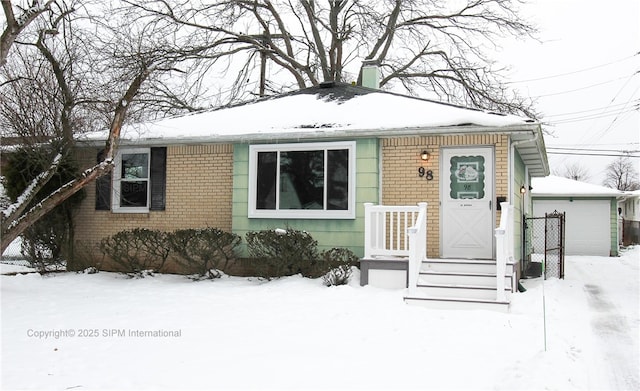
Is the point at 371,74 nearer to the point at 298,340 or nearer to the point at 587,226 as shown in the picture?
the point at 298,340

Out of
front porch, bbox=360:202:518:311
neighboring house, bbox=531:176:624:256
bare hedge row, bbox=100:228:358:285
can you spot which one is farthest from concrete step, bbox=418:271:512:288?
neighboring house, bbox=531:176:624:256

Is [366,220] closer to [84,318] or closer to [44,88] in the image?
[84,318]

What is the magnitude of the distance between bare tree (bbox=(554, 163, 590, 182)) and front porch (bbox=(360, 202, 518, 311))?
242ft

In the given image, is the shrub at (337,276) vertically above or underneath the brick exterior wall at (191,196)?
underneath

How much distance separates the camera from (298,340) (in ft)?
20.1

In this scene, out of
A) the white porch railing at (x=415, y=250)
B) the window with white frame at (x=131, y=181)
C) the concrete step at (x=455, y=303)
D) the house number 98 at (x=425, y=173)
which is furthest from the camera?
the window with white frame at (x=131, y=181)

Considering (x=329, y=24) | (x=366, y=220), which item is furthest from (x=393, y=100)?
(x=329, y=24)

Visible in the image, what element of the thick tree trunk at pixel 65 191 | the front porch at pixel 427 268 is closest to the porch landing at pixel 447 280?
the front porch at pixel 427 268

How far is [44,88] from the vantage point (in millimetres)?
8984

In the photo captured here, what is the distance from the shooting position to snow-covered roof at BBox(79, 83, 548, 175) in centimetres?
952

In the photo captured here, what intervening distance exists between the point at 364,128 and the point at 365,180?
97 centimetres

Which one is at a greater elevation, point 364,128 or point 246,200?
point 364,128

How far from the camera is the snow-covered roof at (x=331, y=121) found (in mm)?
9523

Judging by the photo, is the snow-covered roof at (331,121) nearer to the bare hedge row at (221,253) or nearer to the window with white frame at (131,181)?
the window with white frame at (131,181)
